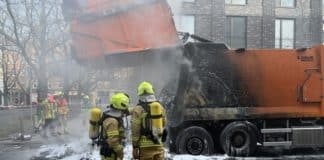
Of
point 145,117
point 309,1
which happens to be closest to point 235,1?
point 309,1

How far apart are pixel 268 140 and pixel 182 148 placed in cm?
207

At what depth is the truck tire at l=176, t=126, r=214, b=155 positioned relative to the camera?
11930 mm

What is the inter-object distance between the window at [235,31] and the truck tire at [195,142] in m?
22.3

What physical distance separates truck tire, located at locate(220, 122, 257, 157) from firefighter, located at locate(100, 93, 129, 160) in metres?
4.93

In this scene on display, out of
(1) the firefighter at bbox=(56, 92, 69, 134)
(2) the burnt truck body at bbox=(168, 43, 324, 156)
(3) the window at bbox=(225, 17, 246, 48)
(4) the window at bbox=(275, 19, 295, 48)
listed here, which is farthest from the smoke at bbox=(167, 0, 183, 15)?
(4) the window at bbox=(275, 19, 295, 48)

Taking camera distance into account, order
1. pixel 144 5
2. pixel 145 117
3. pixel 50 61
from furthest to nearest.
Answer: pixel 50 61 < pixel 144 5 < pixel 145 117

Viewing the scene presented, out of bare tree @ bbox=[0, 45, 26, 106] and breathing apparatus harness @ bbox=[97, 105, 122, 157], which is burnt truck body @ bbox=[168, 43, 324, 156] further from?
bare tree @ bbox=[0, 45, 26, 106]

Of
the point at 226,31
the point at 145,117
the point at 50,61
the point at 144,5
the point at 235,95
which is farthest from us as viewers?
the point at 226,31

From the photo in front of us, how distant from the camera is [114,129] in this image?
733 centimetres

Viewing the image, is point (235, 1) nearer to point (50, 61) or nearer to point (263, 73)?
point (50, 61)

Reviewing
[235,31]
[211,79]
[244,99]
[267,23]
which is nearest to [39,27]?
[211,79]

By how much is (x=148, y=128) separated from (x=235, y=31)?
1076 inches

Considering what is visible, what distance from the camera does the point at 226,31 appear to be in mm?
33750

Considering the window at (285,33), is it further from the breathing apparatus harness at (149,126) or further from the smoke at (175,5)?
the breathing apparatus harness at (149,126)
